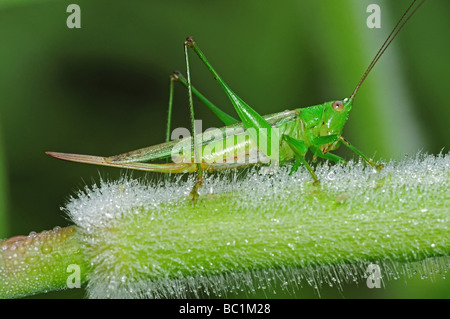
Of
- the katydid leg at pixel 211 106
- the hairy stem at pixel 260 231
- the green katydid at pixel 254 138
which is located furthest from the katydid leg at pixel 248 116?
the hairy stem at pixel 260 231

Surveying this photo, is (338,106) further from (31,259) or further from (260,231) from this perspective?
(31,259)

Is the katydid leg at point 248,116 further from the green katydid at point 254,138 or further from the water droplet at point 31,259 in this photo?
the water droplet at point 31,259

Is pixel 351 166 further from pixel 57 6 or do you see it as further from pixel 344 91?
pixel 57 6

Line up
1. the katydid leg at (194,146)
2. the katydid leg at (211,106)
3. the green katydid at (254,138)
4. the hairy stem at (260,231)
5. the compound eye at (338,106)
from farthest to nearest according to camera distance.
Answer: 1. the katydid leg at (211,106)
2. the compound eye at (338,106)
3. the green katydid at (254,138)
4. the katydid leg at (194,146)
5. the hairy stem at (260,231)

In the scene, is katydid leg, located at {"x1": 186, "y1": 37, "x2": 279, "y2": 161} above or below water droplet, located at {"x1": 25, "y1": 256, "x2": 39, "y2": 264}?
above

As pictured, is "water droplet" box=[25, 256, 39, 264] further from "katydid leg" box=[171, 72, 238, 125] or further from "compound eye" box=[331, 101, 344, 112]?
"compound eye" box=[331, 101, 344, 112]

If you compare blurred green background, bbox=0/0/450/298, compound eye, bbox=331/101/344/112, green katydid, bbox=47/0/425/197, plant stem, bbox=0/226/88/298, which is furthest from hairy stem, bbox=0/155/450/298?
blurred green background, bbox=0/0/450/298

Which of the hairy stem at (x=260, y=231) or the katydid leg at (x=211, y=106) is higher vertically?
the katydid leg at (x=211, y=106)
